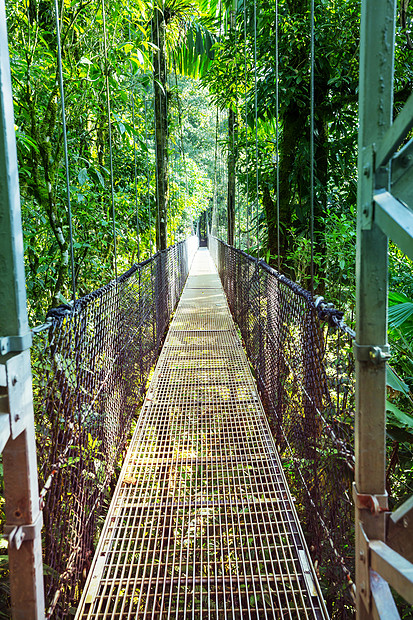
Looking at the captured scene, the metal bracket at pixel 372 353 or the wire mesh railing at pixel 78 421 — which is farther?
the wire mesh railing at pixel 78 421

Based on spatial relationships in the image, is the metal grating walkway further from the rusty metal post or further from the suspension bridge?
the rusty metal post

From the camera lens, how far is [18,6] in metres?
2.40

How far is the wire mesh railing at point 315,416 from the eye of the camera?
1.37m

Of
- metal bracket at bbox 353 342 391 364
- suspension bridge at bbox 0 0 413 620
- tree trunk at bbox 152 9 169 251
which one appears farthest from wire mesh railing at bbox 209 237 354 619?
tree trunk at bbox 152 9 169 251

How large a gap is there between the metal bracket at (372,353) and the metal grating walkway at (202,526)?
0.95 m

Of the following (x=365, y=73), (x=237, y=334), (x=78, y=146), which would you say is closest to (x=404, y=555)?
(x=365, y=73)

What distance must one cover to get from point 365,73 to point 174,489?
5.94 feet

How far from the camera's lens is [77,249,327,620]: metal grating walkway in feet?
5.00

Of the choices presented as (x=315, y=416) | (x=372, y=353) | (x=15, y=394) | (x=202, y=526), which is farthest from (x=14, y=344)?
(x=202, y=526)

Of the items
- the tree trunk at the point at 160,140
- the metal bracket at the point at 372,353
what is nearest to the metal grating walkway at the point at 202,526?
the metal bracket at the point at 372,353

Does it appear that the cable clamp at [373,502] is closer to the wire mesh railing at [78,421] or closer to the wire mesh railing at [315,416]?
the wire mesh railing at [315,416]

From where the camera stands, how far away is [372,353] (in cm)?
89

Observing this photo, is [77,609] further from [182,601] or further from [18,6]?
[18,6]

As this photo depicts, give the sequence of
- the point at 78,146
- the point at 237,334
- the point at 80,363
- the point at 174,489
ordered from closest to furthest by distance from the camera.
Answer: the point at 80,363 < the point at 174,489 < the point at 78,146 < the point at 237,334
